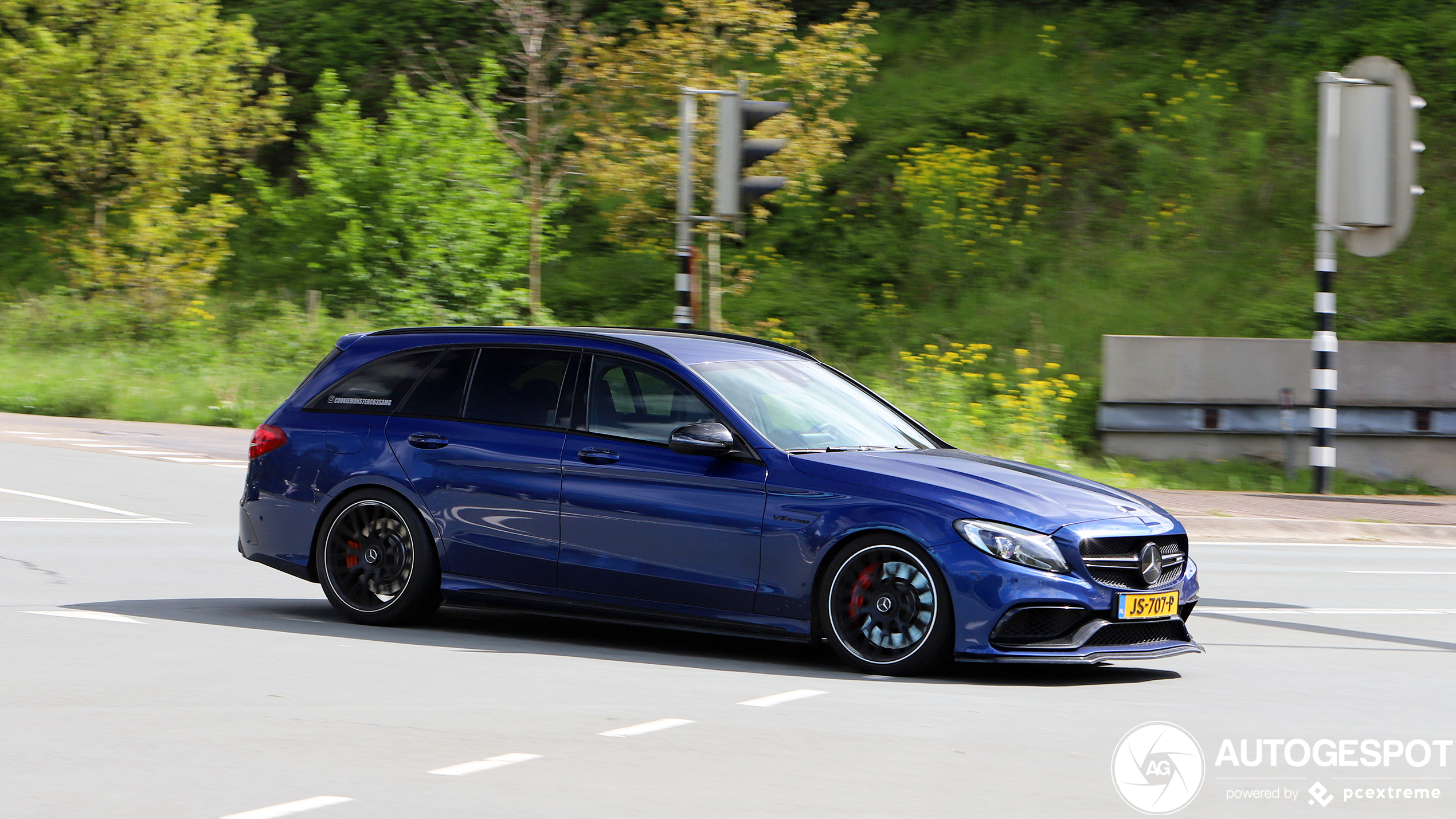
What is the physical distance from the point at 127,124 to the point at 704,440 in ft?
97.0

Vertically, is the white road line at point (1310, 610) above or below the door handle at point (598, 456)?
below

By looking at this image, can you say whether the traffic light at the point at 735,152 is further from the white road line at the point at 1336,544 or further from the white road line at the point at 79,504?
the white road line at the point at 79,504

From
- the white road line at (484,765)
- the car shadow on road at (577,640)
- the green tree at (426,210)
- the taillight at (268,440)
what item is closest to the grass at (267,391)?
the green tree at (426,210)

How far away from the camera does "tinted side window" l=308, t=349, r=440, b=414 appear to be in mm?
8688

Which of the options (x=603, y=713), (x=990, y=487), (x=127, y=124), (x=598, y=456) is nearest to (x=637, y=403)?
(x=598, y=456)

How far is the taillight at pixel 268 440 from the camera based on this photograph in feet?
29.2

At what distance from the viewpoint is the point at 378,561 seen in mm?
8570

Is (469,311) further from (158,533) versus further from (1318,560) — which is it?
(1318,560)

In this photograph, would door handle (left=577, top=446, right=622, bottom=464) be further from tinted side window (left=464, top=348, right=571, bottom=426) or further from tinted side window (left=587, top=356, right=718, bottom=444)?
tinted side window (left=464, top=348, right=571, bottom=426)

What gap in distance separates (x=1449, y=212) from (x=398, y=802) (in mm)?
23478

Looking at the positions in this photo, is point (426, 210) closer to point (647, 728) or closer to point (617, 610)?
point (617, 610)

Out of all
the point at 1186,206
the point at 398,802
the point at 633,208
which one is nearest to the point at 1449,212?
the point at 1186,206

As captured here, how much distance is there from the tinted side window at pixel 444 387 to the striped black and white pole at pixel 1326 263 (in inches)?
450

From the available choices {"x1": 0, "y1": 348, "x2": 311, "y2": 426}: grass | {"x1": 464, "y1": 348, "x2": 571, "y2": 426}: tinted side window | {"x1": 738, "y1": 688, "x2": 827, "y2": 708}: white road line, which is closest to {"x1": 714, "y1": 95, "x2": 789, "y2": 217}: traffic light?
{"x1": 464, "y1": 348, "x2": 571, "y2": 426}: tinted side window
